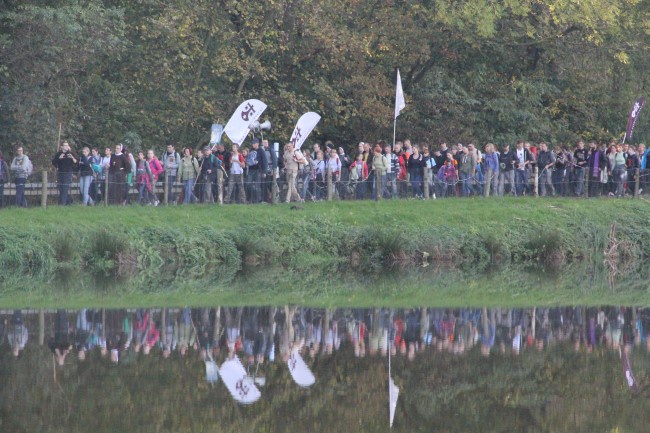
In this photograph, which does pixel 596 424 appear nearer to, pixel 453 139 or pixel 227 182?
pixel 227 182

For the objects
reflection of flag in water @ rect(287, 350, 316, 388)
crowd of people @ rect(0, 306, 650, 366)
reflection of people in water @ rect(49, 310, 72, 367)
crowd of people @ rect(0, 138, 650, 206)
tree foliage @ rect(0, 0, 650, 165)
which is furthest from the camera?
tree foliage @ rect(0, 0, 650, 165)

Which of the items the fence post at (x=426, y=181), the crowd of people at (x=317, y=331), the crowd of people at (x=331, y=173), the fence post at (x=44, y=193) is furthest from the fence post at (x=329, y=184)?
the crowd of people at (x=317, y=331)

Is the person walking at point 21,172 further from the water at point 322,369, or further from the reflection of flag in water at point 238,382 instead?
the reflection of flag in water at point 238,382

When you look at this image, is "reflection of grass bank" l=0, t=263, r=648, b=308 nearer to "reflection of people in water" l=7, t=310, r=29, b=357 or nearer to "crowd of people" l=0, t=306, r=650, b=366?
"crowd of people" l=0, t=306, r=650, b=366

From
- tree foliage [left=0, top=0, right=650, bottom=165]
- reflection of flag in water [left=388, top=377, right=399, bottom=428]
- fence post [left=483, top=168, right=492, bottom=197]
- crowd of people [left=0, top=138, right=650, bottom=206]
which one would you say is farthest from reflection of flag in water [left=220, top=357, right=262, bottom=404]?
tree foliage [left=0, top=0, right=650, bottom=165]

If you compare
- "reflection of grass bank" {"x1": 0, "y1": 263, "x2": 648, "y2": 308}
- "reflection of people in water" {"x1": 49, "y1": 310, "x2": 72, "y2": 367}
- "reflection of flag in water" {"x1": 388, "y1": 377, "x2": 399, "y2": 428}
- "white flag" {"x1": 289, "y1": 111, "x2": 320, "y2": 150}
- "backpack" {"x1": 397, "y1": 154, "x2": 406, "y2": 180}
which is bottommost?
"reflection of flag in water" {"x1": 388, "y1": 377, "x2": 399, "y2": 428}

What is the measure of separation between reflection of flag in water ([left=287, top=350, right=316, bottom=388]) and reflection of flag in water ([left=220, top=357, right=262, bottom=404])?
1.95 ft

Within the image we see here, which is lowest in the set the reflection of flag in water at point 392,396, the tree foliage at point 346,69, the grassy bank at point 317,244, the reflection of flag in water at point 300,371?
the reflection of flag in water at point 392,396

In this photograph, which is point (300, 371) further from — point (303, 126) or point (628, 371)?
point (303, 126)

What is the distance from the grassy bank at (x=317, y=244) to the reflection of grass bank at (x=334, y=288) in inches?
2.5

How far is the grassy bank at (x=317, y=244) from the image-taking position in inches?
1071

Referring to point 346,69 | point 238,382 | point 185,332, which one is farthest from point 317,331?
point 346,69

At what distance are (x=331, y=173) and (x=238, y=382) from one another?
20.2 metres

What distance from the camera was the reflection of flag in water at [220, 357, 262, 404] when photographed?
15328 millimetres
